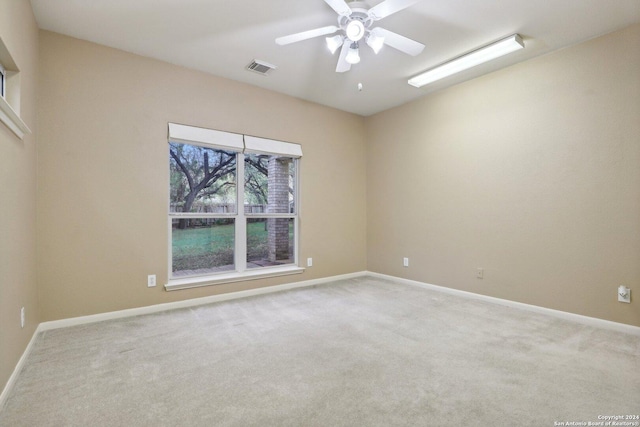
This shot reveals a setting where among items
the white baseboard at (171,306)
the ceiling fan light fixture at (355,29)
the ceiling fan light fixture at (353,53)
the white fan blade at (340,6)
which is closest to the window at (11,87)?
the white baseboard at (171,306)

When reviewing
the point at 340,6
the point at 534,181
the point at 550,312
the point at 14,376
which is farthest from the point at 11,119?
the point at 550,312

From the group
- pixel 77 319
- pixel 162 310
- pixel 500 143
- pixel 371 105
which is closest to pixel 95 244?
pixel 77 319

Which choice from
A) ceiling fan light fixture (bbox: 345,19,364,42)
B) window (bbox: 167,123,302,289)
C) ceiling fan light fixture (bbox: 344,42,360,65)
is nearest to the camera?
ceiling fan light fixture (bbox: 345,19,364,42)

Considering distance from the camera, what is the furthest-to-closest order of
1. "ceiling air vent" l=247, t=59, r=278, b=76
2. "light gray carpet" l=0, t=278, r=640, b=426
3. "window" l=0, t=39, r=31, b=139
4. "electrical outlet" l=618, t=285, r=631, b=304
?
"ceiling air vent" l=247, t=59, r=278, b=76, "electrical outlet" l=618, t=285, r=631, b=304, "window" l=0, t=39, r=31, b=139, "light gray carpet" l=0, t=278, r=640, b=426

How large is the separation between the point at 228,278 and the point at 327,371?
216 centimetres

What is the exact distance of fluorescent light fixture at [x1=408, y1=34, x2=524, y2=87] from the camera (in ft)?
9.73

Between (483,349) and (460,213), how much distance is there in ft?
6.51

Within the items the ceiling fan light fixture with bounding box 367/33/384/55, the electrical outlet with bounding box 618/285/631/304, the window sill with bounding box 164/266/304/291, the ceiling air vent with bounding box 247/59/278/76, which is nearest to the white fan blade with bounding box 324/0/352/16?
the ceiling fan light fixture with bounding box 367/33/384/55

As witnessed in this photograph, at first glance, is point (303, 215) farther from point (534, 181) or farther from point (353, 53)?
point (534, 181)

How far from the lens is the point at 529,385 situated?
1.91 metres

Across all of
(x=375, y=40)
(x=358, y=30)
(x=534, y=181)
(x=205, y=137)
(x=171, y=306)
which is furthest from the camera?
(x=205, y=137)

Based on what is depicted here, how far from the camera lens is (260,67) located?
3539 mm

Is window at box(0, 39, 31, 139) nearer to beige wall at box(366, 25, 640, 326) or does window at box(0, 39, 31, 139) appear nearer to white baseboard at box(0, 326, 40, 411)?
white baseboard at box(0, 326, 40, 411)

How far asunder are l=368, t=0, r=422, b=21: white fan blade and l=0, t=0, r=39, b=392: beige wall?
7.50 feet
